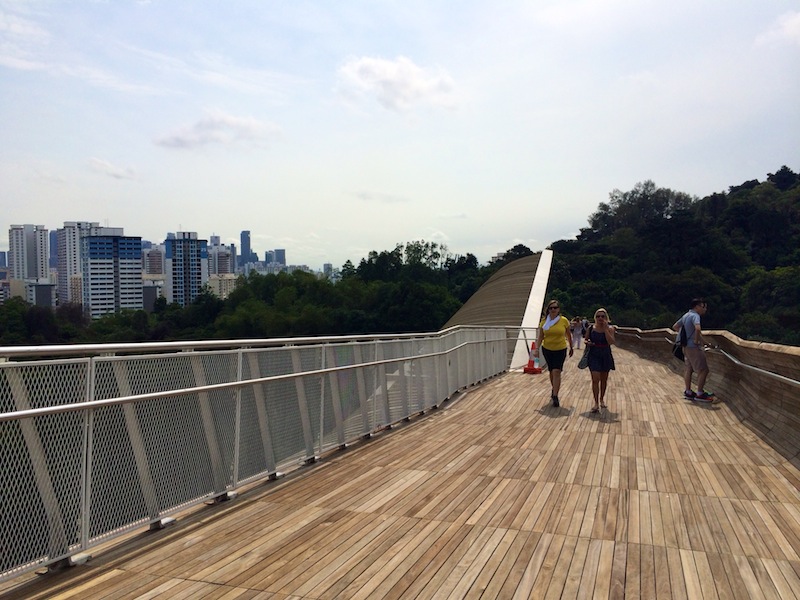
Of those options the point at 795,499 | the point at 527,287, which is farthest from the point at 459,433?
the point at 527,287

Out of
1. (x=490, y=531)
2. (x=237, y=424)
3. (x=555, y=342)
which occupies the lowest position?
(x=490, y=531)

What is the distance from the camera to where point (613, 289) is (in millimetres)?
98125

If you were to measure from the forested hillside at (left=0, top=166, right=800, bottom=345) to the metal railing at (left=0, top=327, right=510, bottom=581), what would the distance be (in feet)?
237

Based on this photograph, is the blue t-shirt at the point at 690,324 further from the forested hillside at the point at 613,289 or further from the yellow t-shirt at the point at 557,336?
the forested hillside at the point at 613,289

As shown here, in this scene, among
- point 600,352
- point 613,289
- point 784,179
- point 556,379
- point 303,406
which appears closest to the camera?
point 303,406

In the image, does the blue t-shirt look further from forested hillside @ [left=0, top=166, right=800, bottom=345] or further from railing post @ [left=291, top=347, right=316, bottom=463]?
forested hillside @ [left=0, top=166, right=800, bottom=345]

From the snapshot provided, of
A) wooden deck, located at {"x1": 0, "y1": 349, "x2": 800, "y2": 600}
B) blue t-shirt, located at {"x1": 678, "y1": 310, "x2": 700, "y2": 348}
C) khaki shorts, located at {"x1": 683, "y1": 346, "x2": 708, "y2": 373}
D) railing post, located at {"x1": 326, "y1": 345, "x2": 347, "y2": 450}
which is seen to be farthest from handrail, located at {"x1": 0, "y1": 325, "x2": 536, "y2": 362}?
khaki shorts, located at {"x1": 683, "y1": 346, "x2": 708, "y2": 373}

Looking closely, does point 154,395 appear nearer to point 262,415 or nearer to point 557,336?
point 262,415

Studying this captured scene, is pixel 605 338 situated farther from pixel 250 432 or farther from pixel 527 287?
pixel 527 287

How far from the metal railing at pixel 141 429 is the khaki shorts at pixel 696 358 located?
6663 mm

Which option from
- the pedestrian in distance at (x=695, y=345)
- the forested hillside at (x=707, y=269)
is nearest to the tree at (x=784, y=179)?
the forested hillside at (x=707, y=269)

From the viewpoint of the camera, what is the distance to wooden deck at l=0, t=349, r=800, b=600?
427 centimetres

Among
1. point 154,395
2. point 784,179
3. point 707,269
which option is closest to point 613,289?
point 707,269

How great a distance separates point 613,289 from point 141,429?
9730cm
